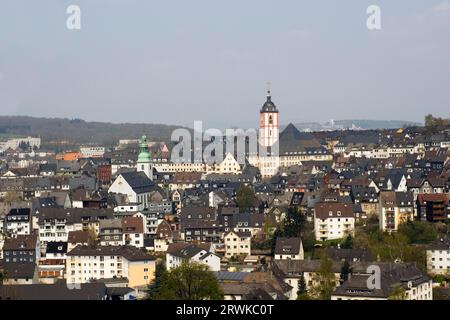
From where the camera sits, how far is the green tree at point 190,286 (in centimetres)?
2016

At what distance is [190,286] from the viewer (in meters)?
20.6

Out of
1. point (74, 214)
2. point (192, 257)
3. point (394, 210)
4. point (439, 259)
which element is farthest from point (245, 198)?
point (439, 259)

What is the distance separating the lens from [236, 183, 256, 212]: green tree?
1431 inches

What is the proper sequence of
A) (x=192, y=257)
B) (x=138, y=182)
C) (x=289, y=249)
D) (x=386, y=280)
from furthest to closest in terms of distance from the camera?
(x=138, y=182), (x=289, y=249), (x=192, y=257), (x=386, y=280)

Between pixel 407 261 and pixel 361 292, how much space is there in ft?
15.5

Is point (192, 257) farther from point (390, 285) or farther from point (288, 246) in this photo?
point (390, 285)

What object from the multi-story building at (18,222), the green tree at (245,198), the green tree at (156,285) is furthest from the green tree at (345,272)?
the multi-story building at (18,222)

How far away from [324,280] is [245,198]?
13.4 m

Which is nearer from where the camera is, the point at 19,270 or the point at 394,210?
the point at 19,270

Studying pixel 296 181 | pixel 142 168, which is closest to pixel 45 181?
pixel 142 168

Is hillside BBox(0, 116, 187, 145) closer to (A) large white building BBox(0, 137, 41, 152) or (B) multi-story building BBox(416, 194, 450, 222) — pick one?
(A) large white building BBox(0, 137, 41, 152)

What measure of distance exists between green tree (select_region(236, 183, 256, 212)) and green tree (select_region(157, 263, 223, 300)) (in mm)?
14337

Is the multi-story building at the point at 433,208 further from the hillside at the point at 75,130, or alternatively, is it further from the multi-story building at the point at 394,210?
the hillside at the point at 75,130
